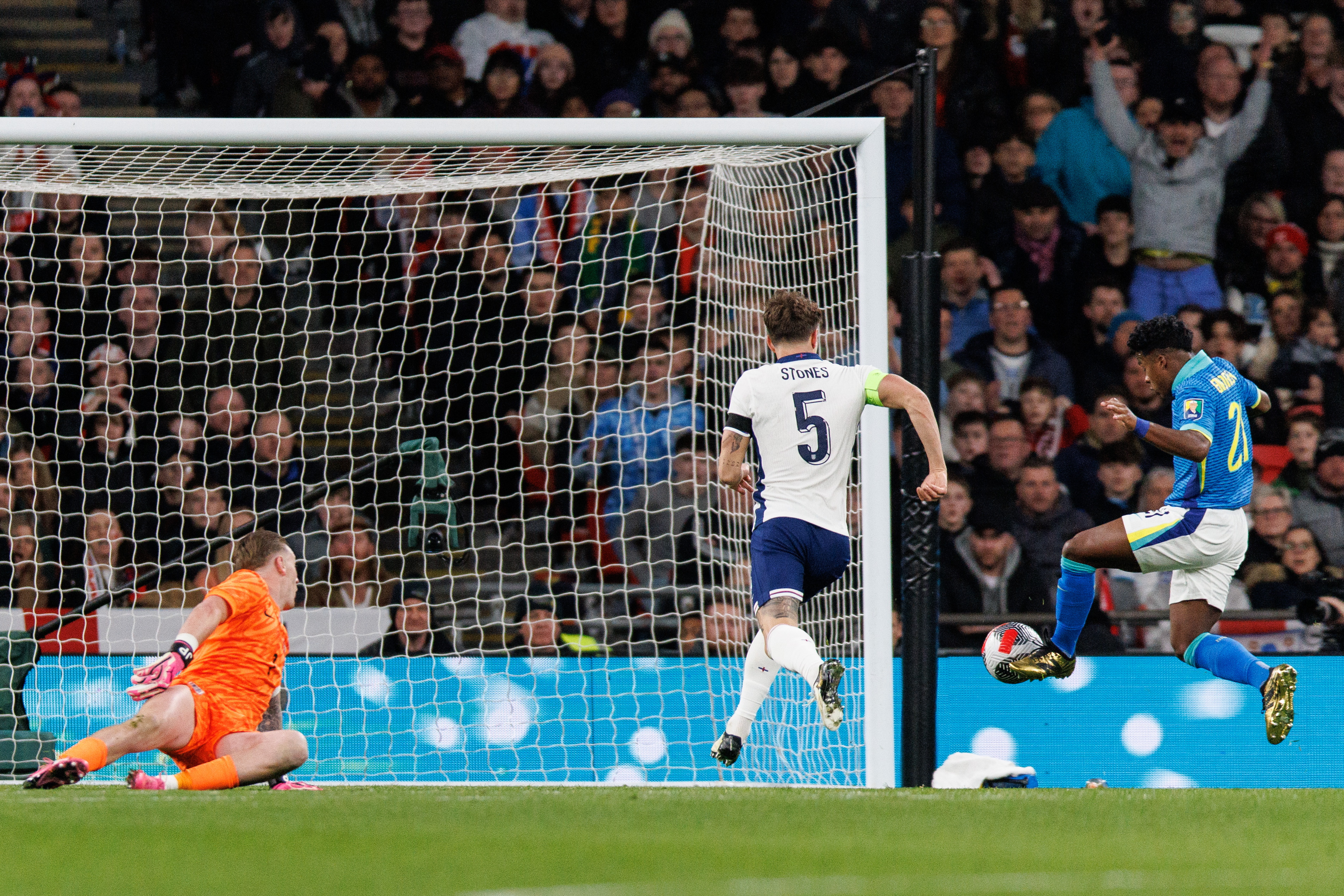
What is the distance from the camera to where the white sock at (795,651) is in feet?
19.6

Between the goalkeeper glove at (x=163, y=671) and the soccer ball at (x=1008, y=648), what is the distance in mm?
3181

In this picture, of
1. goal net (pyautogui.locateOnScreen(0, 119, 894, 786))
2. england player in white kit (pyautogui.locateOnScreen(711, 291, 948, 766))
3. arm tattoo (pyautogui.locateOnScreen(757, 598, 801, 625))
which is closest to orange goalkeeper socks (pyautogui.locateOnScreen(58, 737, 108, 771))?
goal net (pyautogui.locateOnScreen(0, 119, 894, 786))

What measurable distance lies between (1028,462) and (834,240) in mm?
2233

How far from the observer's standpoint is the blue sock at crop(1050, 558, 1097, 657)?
6.82 meters

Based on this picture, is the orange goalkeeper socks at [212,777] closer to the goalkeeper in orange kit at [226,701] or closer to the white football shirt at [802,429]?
the goalkeeper in orange kit at [226,701]

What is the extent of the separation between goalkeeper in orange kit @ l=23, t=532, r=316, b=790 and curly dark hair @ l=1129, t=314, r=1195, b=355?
→ 3584 millimetres

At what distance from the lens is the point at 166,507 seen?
9523 millimetres

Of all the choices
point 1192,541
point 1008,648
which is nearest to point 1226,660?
point 1192,541

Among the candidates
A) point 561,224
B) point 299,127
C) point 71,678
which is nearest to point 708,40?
point 561,224

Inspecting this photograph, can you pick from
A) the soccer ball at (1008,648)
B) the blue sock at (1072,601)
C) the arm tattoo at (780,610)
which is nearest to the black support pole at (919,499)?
the soccer ball at (1008,648)

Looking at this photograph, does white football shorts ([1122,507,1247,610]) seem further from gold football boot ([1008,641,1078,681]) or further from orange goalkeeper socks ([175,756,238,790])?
orange goalkeeper socks ([175,756,238,790])

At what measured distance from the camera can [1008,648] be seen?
684 cm

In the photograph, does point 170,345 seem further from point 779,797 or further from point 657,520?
point 779,797

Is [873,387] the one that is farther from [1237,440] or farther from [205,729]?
[205,729]
